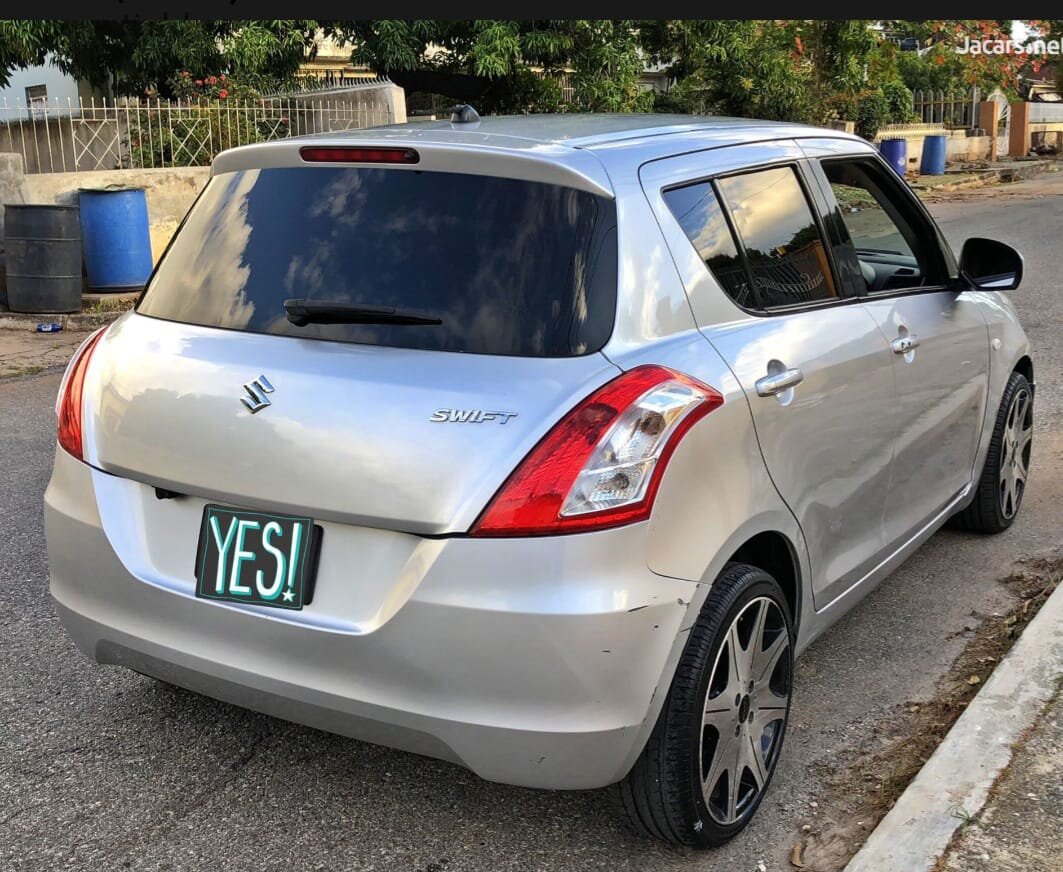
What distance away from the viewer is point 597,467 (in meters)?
2.49

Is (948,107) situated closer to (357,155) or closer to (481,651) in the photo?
(357,155)

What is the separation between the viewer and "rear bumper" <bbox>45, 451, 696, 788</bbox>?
2.43m

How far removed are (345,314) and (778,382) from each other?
1084mm

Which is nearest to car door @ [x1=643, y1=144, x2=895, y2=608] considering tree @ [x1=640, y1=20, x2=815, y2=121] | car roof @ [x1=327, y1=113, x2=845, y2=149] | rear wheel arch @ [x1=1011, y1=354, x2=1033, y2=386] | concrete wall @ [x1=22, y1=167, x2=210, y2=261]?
car roof @ [x1=327, y1=113, x2=845, y2=149]

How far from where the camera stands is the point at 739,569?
9.29 feet

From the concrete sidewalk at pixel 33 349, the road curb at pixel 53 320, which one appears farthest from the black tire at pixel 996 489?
the road curb at pixel 53 320

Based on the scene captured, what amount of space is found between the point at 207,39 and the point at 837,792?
15786 mm

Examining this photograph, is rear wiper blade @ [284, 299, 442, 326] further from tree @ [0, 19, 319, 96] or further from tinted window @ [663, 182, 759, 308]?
tree @ [0, 19, 319, 96]

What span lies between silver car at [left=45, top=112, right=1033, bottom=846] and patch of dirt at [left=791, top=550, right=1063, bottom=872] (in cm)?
22

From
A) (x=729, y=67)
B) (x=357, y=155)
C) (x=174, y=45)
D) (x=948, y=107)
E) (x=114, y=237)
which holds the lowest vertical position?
(x=114, y=237)

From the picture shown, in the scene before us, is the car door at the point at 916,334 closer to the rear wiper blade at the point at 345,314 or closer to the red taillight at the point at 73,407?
the rear wiper blade at the point at 345,314

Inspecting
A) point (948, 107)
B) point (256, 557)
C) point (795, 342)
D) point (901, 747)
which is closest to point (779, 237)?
point (795, 342)

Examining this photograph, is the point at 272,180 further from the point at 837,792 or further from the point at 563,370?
the point at 837,792

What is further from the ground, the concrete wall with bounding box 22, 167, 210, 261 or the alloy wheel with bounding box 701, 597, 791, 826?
the concrete wall with bounding box 22, 167, 210, 261
